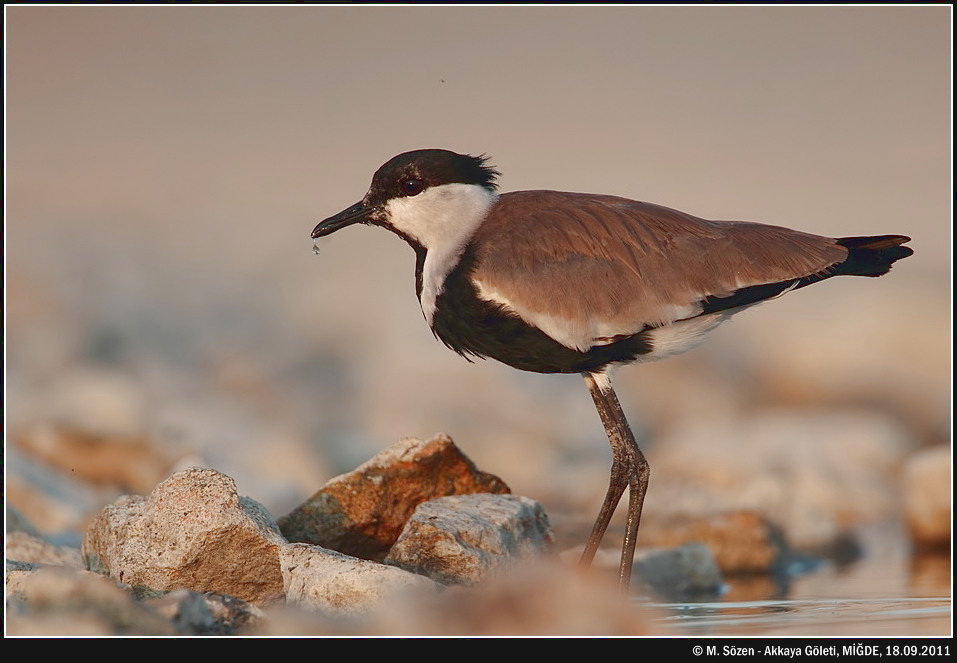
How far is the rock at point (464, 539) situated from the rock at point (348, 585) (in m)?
0.47

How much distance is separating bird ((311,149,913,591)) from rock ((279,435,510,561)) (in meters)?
0.69

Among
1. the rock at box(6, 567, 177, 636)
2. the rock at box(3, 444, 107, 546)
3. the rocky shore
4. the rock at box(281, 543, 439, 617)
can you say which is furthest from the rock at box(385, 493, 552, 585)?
the rock at box(3, 444, 107, 546)

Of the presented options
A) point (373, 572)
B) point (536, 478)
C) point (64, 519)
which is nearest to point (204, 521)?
point (373, 572)

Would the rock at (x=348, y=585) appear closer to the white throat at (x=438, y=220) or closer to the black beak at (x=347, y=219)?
the white throat at (x=438, y=220)

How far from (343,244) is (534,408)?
3414 millimetres

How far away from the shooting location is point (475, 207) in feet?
23.4

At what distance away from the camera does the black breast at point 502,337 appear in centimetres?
674

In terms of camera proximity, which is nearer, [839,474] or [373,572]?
[373,572]

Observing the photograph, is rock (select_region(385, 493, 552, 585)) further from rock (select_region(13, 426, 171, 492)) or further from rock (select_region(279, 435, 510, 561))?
rock (select_region(13, 426, 171, 492))

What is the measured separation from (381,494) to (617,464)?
4.30 ft

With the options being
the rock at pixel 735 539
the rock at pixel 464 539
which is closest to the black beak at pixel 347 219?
the rock at pixel 464 539

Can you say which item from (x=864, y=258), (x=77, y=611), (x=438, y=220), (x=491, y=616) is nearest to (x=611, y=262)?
(x=438, y=220)
